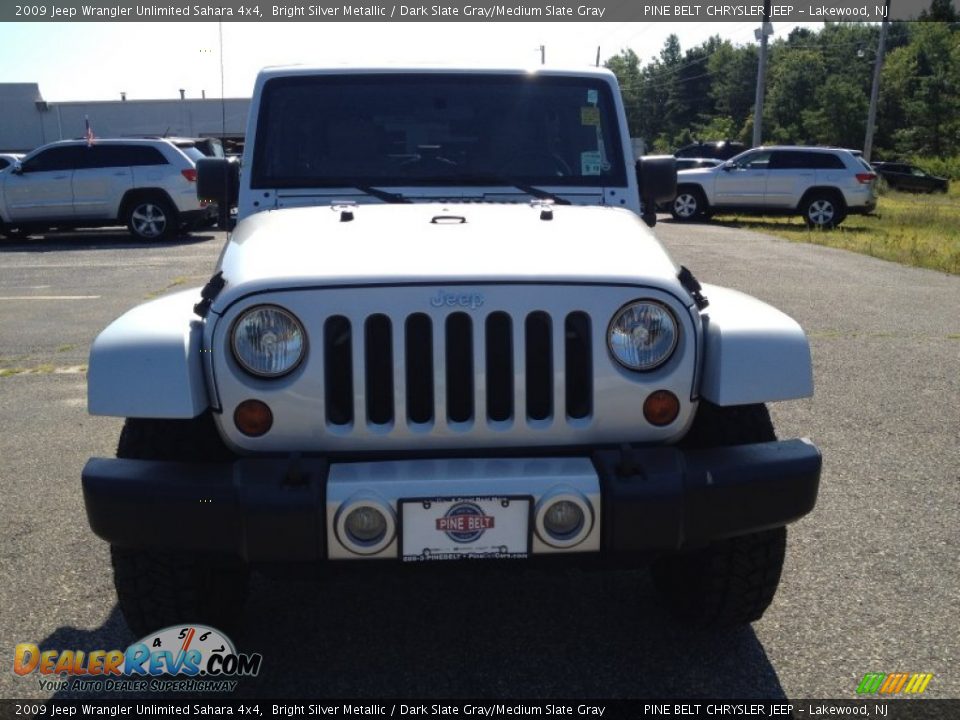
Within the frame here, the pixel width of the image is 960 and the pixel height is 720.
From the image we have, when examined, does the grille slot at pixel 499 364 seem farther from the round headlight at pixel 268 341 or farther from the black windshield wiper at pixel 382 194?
the black windshield wiper at pixel 382 194

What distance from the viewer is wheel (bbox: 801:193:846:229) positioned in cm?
2111

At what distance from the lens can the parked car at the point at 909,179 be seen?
37.0 m

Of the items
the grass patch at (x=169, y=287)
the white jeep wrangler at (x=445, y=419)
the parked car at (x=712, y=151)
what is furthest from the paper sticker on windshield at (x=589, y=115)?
the parked car at (x=712, y=151)

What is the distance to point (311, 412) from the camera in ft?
9.00

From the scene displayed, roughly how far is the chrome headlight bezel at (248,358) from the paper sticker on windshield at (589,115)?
6.60 ft

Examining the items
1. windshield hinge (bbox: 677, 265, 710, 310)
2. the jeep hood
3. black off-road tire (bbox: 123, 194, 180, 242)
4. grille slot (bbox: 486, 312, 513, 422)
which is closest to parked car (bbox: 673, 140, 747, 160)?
black off-road tire (bbox: 123, 194, 180, 242)

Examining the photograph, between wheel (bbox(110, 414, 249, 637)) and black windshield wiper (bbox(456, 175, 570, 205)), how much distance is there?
1652mm

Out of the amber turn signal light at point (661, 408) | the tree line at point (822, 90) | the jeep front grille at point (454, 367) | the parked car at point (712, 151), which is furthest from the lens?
the tree line at point (822, 90)

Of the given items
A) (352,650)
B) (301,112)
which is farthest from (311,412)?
(301,112)

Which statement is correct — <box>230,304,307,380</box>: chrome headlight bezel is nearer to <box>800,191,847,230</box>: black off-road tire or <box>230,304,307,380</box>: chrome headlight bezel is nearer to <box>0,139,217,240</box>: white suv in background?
<box>0,139,217,240</box>: white suv in background

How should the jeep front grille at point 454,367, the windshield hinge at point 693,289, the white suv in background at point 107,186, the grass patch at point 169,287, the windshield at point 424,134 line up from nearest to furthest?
the jeep front grille at point 454,367
the windshield hinge at point 693,289
the windshield at point 424,134
the grass patch at point 169,287
the white suv in background at point 107,186

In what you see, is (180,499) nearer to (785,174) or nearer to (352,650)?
(352,650)

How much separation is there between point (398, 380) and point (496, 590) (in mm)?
1273

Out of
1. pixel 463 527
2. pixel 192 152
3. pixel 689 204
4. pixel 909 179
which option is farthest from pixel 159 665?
pixel 909 179
